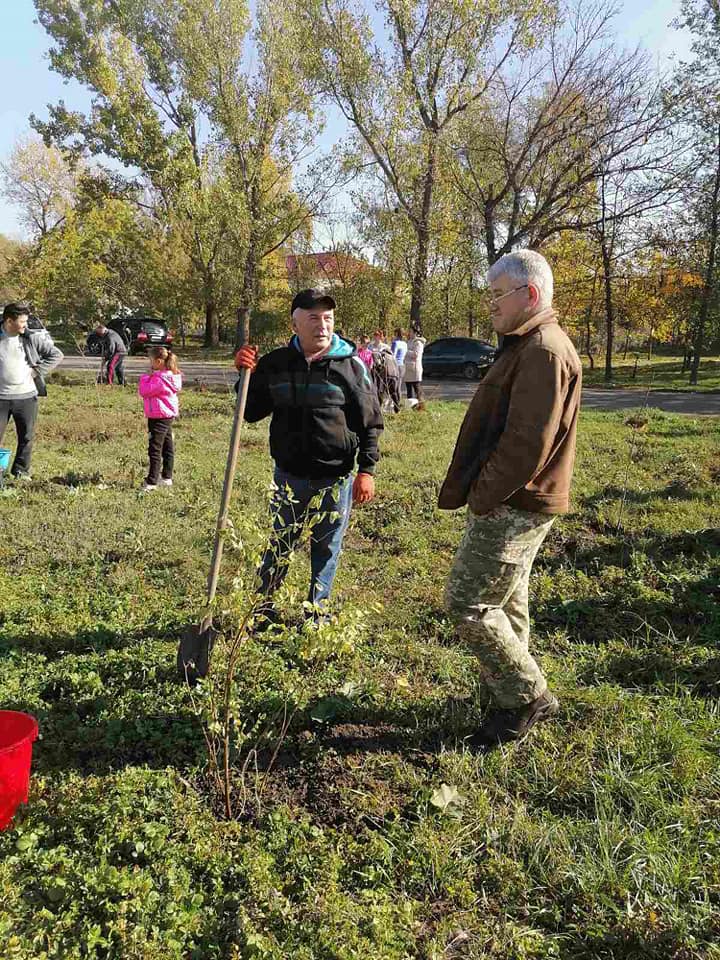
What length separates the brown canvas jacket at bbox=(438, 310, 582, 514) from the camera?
7.84 feet

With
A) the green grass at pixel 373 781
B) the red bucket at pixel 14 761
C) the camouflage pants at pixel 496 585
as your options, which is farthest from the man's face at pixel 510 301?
the red bucket at pixel 14 761

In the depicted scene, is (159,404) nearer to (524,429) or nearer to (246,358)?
(246,358)

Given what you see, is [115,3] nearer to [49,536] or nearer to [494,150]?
[494,150]

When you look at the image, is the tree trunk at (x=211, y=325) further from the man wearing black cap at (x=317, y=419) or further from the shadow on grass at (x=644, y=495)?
the man wearing black cap at (x=317, y=419)

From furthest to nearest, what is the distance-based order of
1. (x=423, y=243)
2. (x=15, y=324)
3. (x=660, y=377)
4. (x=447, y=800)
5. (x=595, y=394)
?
(x=660, y=377), (x=595, y=394), (x=423, y=243), (x=15, y=324), (x=447, y=800)

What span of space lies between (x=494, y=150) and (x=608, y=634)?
16638 mm

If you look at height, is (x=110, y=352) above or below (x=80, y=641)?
above

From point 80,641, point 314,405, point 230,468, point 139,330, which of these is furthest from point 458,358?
point 230,468

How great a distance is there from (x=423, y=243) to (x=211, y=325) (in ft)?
63.9

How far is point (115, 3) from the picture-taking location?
22.0 m

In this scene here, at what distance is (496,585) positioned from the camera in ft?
8.86

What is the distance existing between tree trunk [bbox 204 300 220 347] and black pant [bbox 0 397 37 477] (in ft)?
88.8

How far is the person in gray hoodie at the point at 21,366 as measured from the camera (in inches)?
252

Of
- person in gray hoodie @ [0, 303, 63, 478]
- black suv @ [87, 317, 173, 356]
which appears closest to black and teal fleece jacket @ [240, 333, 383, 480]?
person in gray hoodie @ [0, 303, 63, 478]
